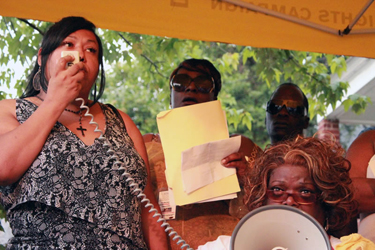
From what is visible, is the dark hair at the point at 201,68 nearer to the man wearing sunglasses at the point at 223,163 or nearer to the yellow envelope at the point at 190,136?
the man wearing sunglasses at the point at 223,163

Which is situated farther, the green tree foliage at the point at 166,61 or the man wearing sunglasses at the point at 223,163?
the green tree foliage at the point at 166,61

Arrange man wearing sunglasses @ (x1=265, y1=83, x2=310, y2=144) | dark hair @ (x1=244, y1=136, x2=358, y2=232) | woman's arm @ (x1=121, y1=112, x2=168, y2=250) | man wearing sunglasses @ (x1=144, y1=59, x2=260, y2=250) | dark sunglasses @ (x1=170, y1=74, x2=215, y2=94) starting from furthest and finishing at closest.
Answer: man wearing sunglasses @ (x1=265, y1=83, x2=310, y2=144) < dark sunglasses @ (x1=170, y1=74, x2=215, y2=94) < man wearing sunglasses @ (x1=144, y1=59, x2=260, y2=250) < woman's arm @ (x1=121, y1=112, x2=168, y2=250) < dark hair @ (x1=244, y1=136, x2=358, y2=232)

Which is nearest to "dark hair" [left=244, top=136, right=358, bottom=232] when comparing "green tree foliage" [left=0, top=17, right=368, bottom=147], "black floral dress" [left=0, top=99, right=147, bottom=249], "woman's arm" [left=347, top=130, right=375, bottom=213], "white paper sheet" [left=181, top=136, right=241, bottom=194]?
"white paper sheet" [left=181, top=136, right=241, bottom=194]

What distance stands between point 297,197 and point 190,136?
859 millimetres

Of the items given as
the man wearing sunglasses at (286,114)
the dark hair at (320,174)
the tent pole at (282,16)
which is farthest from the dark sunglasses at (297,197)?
the man wearing sunglasses at (286,114)

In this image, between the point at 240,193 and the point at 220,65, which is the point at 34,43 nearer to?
the point at 220,65

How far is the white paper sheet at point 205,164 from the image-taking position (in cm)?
294

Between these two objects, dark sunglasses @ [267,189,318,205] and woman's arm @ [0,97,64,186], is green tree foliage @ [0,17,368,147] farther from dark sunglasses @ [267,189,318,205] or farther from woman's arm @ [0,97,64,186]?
dark sunglasses @ [267,189,318,205]

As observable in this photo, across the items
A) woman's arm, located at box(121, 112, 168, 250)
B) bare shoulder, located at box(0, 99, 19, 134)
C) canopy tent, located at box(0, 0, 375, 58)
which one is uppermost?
canopy tent, located at box(0, 0, 375, 58)

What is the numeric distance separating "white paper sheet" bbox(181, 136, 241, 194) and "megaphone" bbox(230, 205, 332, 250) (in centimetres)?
113

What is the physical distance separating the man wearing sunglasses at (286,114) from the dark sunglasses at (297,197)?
1423mm

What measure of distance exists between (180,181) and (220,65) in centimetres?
518

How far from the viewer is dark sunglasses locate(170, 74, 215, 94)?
362 centimetres

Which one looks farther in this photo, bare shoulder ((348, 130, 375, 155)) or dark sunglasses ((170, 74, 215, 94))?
dark sunglasses ((170, 74, 215, 94))
